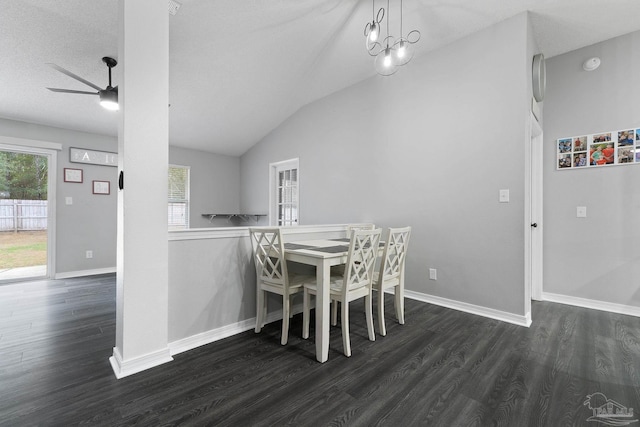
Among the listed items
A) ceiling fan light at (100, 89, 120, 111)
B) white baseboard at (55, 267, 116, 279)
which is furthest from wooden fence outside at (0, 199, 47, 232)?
ceiling fan light at (100, 89, 120, 111)

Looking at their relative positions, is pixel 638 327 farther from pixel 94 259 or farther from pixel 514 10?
pixel 94 259

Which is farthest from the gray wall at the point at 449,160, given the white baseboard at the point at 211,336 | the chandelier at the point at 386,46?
the white baseboard at the point at 211,336

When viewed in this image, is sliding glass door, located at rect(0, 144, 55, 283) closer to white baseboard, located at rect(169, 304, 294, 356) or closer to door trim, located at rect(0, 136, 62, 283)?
door trim, located at rect(0, 136, 62, 283)

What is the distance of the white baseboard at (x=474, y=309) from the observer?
2.67m

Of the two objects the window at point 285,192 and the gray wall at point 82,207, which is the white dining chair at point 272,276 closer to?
the window at point 285,192

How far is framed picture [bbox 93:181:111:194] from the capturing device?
475 centimetres

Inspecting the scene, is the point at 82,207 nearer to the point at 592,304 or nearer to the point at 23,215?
the point at 23,215

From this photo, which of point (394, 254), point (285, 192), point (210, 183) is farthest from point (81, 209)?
point (394, 254)

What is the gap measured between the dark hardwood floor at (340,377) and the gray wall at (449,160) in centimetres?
65

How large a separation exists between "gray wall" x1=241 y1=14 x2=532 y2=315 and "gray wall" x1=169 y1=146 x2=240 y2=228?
Answer: 2823 millimetres

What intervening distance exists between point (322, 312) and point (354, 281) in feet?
1.26

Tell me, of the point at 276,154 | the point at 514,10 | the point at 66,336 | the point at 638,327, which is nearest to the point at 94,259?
the point at 66,336

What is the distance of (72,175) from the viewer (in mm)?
4512

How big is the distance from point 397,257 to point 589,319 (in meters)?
2.04
